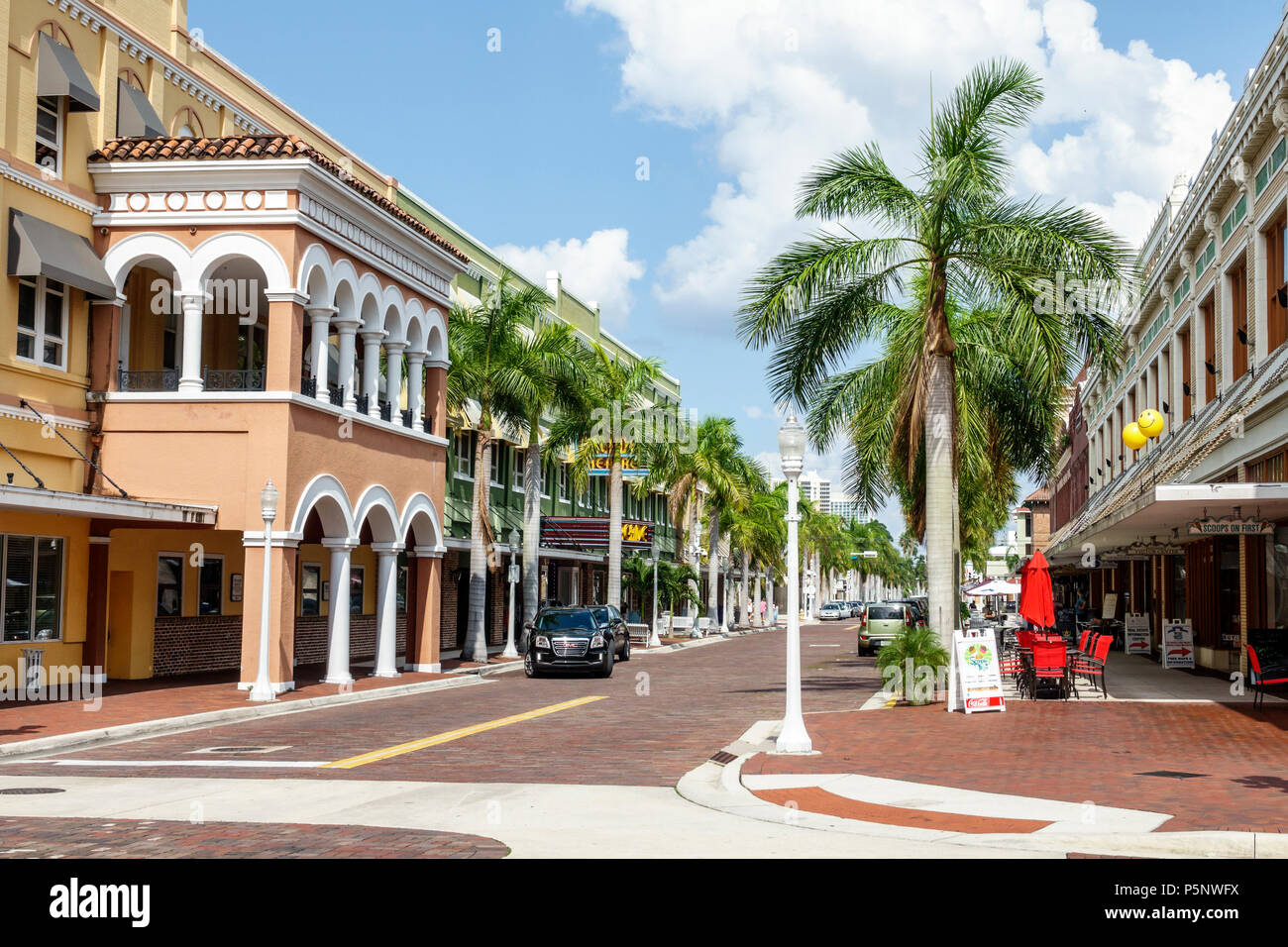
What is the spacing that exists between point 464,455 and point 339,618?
58.6 feet

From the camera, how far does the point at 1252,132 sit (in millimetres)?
23359

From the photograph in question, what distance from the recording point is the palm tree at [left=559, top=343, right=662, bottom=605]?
3942cm

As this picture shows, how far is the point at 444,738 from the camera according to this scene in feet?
56.1

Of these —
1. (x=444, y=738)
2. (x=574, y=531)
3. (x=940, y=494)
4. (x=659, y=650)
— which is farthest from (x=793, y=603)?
(x=574, y=531)

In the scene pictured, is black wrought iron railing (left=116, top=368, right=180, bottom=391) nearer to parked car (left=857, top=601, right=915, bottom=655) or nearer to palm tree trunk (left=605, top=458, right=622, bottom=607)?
palm tree trunk (left=605, top=458, right=622, bottom=607)

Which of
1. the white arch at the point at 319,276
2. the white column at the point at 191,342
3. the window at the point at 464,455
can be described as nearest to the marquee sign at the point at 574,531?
the window at the point at 464,455

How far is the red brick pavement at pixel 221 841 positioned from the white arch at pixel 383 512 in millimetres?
16997

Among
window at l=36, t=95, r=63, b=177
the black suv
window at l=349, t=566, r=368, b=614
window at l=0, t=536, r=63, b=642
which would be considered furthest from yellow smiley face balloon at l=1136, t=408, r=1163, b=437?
window at l=349, t=566, r=368, b=614

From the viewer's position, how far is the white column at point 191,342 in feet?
78.6

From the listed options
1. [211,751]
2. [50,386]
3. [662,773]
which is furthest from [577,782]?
[50,386]

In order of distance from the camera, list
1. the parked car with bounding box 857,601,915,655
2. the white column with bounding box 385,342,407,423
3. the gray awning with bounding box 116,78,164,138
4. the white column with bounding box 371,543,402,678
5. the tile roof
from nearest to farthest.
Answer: the tile roof
the gray awning with bounding box 116,78,164,138
the white column with bounding box 371,543,402,678
the white column with bounding box 385,342,407,423
the parked car with bounding box 857,601,915,655

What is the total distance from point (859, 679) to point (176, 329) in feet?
53.8

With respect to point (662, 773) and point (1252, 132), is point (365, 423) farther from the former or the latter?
point (1252, 132)

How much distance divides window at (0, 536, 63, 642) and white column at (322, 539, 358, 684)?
16.6 ft
